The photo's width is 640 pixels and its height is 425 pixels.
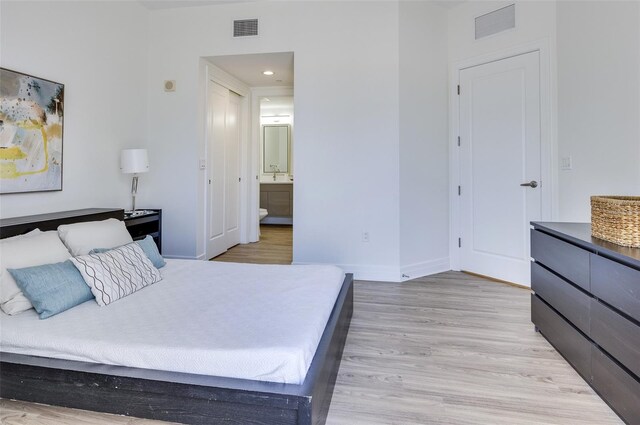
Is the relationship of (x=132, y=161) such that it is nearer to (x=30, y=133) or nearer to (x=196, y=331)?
(x=30, y=133)

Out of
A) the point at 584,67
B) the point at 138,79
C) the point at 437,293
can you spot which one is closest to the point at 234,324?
the point at 437,293

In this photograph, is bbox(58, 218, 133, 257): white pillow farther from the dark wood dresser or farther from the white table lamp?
the dark wood dresser

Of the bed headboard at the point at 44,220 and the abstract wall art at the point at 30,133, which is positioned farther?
the abstract wall art at the point at 30,133

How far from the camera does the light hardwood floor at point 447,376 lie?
159cm

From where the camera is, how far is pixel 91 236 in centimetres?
226

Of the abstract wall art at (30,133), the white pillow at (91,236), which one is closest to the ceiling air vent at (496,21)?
the white pillow at (91,236)

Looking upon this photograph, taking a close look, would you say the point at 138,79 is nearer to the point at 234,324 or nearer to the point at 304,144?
the point at 304,144

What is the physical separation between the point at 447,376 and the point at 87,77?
379cm

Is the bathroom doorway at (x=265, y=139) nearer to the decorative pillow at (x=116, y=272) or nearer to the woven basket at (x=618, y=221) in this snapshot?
the decorative pillow at (x=116, y=272)

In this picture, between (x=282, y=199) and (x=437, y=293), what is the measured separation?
483 cm

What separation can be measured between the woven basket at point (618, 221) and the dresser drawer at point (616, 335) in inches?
12.7

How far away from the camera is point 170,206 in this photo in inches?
165

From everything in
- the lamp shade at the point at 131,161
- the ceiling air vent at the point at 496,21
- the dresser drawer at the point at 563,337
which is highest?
the ceiling air vent at the point at 496,21

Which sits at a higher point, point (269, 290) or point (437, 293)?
point (269, 290)
